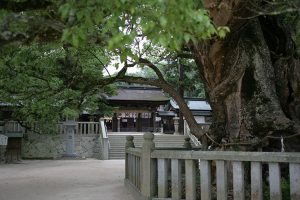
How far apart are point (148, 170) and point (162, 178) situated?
1.21ft

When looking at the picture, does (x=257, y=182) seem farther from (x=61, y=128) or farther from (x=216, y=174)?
(x=61, y=128)

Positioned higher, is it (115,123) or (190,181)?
(115,123)

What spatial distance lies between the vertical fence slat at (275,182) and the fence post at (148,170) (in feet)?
8.33

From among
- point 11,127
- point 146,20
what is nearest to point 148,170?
point 146,20

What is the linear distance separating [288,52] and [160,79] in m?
3.26

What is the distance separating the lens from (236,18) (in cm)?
741

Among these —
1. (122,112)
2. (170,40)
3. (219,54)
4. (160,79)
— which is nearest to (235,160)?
(219,54)

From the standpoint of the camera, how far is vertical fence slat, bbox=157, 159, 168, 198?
7.39 m

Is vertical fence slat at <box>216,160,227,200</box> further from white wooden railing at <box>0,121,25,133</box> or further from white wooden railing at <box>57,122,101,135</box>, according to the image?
white wooden railing at <box>57,122,101,135</box>

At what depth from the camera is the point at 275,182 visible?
19.3 ft

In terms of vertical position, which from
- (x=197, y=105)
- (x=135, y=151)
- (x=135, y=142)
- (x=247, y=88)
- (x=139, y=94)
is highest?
(x=139, y=94)

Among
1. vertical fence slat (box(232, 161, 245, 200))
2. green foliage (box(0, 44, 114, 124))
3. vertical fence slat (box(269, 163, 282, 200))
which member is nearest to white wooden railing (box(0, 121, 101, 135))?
green foliage (box(0, 44, 114, 124))

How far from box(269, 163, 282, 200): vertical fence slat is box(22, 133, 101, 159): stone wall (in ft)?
70.2

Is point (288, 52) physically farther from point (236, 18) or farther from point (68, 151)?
point (68, 151)
